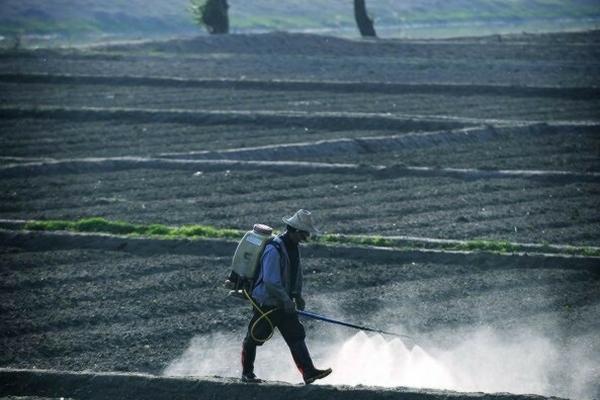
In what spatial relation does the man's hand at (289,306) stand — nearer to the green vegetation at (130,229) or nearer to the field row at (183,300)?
the field row at (183,300)

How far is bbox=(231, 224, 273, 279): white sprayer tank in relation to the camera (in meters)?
11.4

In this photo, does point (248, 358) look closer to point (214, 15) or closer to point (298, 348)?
point (298, 348)

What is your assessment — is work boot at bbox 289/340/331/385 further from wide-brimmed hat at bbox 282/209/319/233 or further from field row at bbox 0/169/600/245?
field row at bbox 0/169/600/245

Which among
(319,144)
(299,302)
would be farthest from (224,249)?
(319,144)

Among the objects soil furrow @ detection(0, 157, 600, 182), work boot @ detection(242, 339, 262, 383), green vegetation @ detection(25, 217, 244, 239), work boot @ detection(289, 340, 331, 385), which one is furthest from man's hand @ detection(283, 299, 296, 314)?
soil furrow @ detection(0, 157, 600, 182)

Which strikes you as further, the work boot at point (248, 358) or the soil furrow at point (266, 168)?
the soil furrow at point (266, 168)

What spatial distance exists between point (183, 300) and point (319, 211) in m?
5.67

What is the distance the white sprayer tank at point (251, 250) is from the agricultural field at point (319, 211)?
116 cm

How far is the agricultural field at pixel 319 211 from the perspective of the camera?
43.9 ft

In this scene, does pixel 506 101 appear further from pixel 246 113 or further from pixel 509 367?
pixel 509 367

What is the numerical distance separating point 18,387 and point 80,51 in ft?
116

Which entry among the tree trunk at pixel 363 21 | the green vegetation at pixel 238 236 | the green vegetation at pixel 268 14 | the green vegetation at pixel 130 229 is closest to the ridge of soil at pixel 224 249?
the green vegetation at pixel 238 236

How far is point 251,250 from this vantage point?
37.4 feet

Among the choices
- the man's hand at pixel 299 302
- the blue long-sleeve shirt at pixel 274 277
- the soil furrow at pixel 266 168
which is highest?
the blue long-sleeve shirt at pixel 274 277
